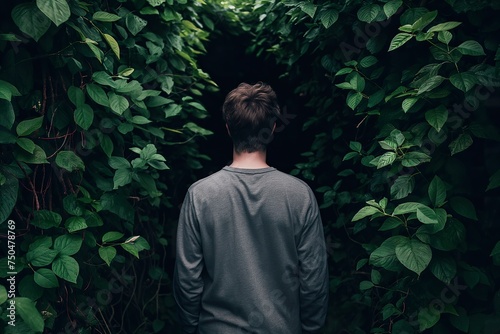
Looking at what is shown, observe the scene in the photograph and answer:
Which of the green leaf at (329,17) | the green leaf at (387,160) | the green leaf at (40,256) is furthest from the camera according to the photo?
the green leaf at (329,17)

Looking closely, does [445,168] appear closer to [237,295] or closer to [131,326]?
[237,295]

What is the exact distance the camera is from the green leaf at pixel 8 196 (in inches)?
62.4

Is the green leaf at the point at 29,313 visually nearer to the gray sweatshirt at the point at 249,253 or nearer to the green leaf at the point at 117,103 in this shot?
the gray sweatshirt at the point at 249,253

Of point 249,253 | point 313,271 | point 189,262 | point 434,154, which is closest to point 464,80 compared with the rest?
point 434,154

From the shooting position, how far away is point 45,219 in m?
1.75

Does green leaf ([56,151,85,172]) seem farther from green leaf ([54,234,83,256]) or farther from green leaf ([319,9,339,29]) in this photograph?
green leaf ([319,9,339,29])

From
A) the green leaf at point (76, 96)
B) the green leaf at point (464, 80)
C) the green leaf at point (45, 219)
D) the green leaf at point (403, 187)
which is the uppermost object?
the green leaf at point (76, 96)

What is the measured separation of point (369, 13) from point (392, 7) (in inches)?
5.1

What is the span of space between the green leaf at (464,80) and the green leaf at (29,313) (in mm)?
1631

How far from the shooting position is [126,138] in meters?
2.38

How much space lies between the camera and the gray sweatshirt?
1.89m

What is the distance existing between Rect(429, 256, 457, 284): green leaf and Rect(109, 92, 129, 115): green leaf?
4.47ft

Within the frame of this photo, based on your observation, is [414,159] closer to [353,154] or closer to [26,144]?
[353,154]

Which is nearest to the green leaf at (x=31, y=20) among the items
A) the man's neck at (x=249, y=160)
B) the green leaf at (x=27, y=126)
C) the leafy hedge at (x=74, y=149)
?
the leafy hedge at (x=74, y=149)
